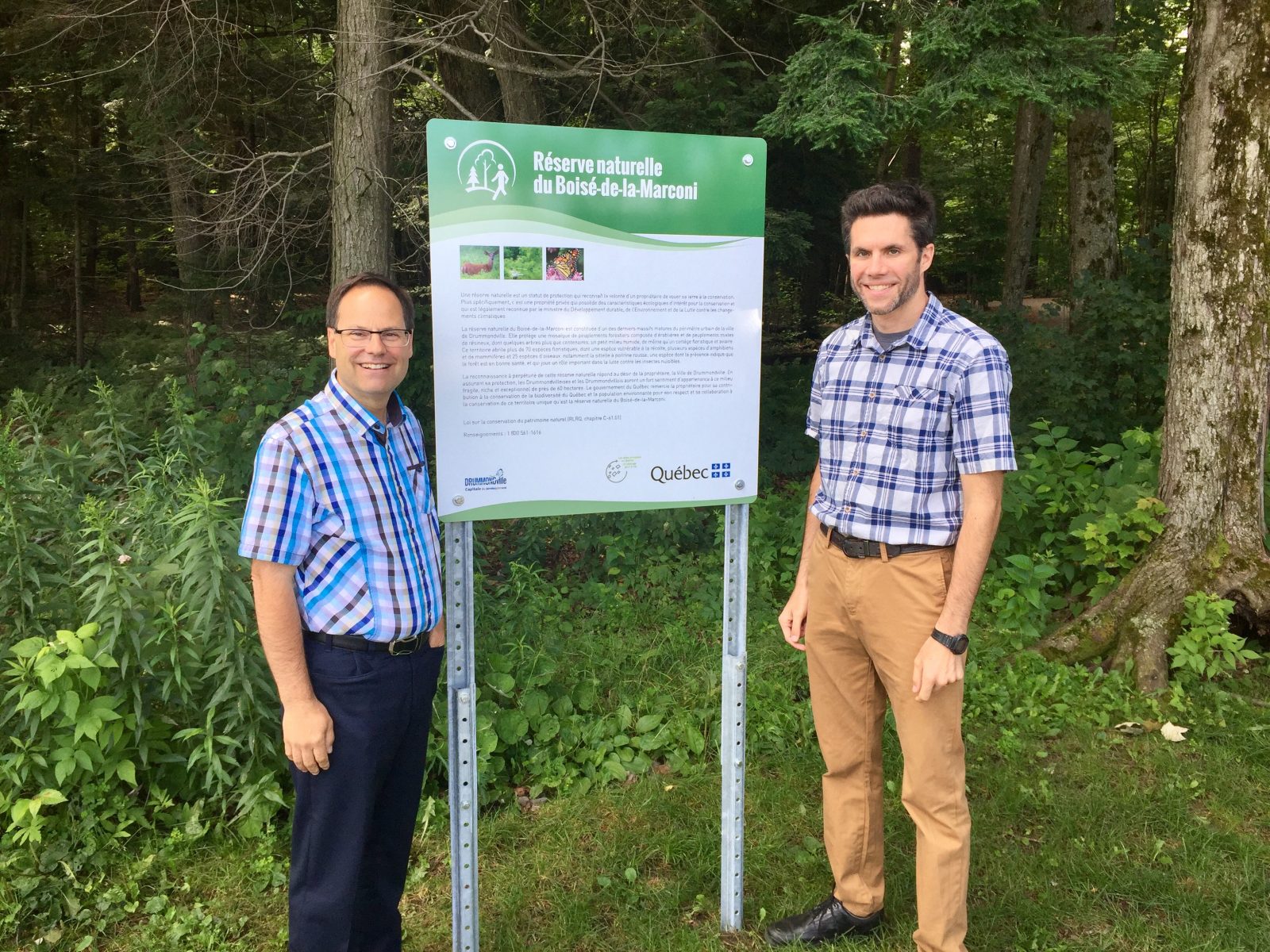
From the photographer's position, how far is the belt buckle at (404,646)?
231cm

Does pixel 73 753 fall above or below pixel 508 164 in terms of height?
below

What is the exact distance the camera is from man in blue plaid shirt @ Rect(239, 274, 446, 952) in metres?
2.15

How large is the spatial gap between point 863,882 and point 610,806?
1204 millimetres

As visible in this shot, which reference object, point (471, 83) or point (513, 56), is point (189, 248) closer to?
point (471, 83)

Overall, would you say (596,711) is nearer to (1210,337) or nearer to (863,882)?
(863,882)

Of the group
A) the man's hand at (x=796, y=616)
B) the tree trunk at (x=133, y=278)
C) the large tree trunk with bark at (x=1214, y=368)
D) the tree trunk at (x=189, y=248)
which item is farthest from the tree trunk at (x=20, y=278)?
the large tree trunk with bark at (x=1214, y=368)

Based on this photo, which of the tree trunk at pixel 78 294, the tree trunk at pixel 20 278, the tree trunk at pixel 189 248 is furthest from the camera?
the tree trunk at pixel 20 278

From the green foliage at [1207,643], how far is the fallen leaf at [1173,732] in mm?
436

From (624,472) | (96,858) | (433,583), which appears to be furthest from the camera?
(96,858)

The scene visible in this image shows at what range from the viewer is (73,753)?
3.20m

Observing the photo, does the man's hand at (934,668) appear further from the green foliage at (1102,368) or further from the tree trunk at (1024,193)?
the tree trunk at (1024,193)

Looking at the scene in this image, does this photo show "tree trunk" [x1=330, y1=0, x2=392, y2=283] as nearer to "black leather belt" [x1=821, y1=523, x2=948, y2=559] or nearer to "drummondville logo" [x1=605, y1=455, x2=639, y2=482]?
"drummondville logo" [x1=605, y1=455, x2=639, y2=482]

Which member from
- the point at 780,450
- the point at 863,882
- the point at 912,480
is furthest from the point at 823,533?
the point at 780,450

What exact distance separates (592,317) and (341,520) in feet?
3.10
